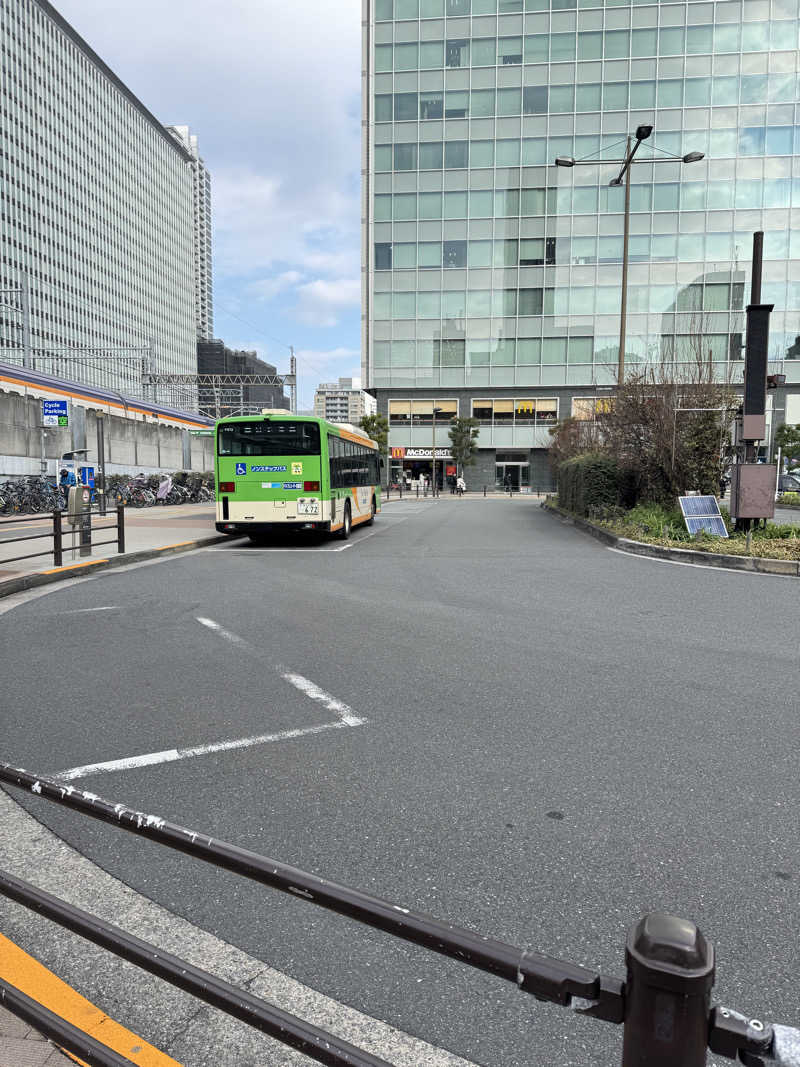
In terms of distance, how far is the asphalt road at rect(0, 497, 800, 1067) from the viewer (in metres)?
2.48

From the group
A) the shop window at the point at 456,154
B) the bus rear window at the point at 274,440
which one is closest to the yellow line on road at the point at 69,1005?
the bus rear window at the point at 274,440

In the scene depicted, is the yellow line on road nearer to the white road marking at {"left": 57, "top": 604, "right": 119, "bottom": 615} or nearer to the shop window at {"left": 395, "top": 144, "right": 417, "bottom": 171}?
the white road marking at {"left": 57, "top": 604, "right": 119, "bottom": 615}

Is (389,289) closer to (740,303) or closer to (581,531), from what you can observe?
(740,303)

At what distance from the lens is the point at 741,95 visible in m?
50.7

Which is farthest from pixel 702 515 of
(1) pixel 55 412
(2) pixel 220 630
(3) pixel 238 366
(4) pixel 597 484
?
(3) pixel 238 366

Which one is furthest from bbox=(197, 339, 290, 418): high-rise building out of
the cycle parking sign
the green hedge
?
the green hedge

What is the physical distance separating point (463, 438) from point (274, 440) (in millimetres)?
40357

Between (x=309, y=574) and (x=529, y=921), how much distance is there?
377 inches

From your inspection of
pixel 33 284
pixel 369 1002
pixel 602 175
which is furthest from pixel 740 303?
pixel 33 284

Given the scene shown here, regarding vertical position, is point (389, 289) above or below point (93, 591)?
A: above

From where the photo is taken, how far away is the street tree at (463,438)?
55531mm

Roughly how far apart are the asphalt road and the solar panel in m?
6.63

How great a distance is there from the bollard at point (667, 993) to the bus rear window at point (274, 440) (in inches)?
614

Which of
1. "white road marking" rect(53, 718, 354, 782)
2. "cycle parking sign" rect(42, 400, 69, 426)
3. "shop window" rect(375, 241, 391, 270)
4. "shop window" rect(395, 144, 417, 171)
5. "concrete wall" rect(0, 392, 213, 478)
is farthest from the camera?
"shop window" rect(375, 241, 391, 270)
